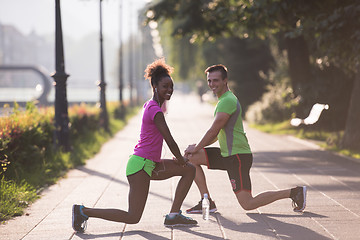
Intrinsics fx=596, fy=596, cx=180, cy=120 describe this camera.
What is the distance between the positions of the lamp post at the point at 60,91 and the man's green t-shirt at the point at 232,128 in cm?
756

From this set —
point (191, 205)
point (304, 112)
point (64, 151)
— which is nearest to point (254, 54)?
point (304, 112)

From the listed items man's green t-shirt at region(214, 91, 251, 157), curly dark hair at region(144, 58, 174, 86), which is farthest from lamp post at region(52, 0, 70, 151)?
curly dark hair at region(144, 58, 174, 86)

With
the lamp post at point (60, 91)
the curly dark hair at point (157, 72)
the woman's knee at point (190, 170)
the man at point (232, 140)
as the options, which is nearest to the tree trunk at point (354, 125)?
the lamp post at point (60, 91)

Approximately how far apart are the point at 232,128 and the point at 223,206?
147cm

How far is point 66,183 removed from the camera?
421 inches

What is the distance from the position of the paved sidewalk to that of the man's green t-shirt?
0.84 meters

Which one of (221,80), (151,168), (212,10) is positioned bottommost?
(151,168)

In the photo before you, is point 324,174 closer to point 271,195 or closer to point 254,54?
point 271,195

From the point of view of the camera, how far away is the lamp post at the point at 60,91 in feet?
45.0

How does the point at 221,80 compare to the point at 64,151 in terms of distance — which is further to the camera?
the point at 64,151

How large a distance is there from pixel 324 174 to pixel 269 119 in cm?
1803

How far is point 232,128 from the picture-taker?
693 centimetres

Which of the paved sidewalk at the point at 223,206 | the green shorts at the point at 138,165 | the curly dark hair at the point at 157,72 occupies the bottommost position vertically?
the paved sidewalk at the point at 223,206

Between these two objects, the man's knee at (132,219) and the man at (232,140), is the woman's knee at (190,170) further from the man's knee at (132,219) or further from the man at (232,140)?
the man's knee at (132,219)
